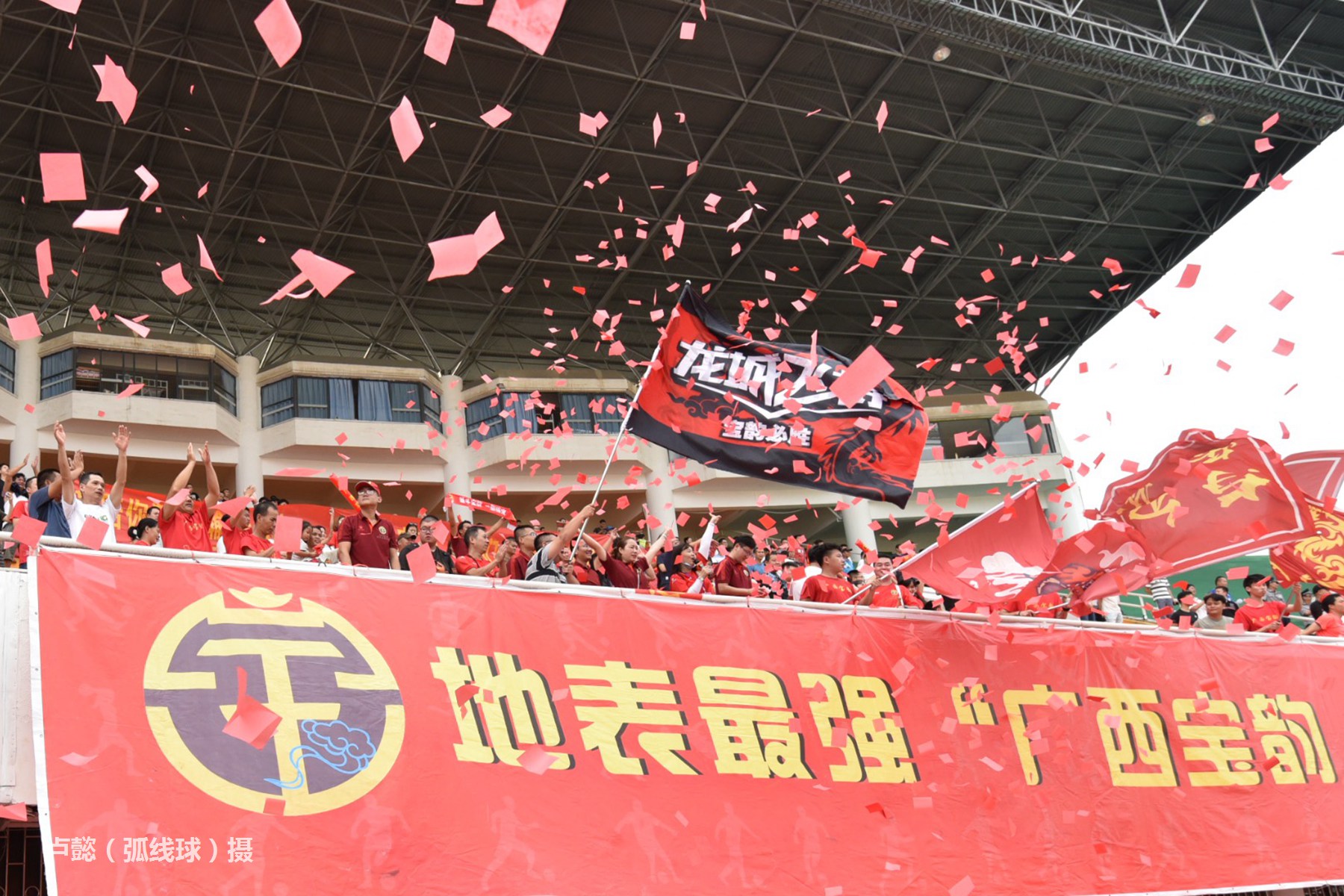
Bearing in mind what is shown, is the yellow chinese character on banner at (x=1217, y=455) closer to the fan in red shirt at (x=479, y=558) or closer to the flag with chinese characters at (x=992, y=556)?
the flag with chinese characters at (x=992, y=556)

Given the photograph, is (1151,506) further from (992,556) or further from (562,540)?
(562,540)

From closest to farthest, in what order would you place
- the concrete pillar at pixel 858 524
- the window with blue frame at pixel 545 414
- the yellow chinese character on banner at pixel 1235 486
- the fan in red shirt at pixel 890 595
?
the fan in red shirt at pixel 890 595
the yellow chinese character on banner at pixel 1235 486
the window with blue frame at pixel 545 414
the concrete pillar at pixel 858 524

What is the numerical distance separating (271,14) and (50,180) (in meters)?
6.72

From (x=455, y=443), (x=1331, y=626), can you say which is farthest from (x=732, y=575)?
(x=455, y=443)

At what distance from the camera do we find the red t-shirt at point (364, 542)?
675 cm

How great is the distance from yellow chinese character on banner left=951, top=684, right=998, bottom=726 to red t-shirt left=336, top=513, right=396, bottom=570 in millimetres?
3346

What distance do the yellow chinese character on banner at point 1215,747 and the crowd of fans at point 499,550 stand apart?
0.77 metres

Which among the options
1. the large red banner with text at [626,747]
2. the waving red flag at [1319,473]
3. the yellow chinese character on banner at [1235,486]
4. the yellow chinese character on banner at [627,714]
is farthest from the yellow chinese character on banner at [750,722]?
the waving red flag at [1319,473]

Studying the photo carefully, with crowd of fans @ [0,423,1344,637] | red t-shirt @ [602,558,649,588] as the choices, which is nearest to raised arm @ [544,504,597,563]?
crowd of fans @ [0,423,1344,637]

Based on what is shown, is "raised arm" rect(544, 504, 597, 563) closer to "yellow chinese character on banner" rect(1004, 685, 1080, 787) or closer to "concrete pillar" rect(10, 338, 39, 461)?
"yellow chinese character on banner" rect(1004, 685, 1080, 787)

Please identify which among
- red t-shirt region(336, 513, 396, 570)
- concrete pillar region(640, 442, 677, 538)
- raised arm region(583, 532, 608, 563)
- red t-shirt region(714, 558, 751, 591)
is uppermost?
concrete pillar region(640, 442, 677, 538)

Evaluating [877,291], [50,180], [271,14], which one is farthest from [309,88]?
[877,291]

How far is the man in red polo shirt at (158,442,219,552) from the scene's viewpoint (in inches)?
257

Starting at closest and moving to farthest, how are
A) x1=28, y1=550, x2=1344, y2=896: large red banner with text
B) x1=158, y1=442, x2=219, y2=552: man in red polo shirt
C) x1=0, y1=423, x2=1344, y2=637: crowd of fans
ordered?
1. x1=28, y1=550, x2=1344, y2=896: large red banner with text
2. x1=0, y1=423, x2=1344, y2=637: crowd of fans
3. x1=158, y1=442, x2=219, y2=552: man in red polo shirt
